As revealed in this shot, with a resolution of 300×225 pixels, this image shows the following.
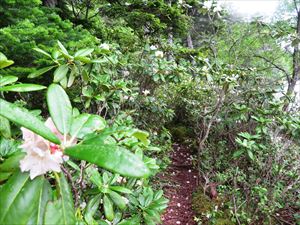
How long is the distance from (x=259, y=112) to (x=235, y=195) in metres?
1.10

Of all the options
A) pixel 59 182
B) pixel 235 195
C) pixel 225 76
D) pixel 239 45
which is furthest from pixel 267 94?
pixel 59 182

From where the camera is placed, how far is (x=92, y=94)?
2.28 metres

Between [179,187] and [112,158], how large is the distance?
2928 mm

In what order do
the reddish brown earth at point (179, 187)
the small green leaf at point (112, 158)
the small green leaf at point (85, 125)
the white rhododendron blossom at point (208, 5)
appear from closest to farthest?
the small green leaf at point (112, 158) → the small green leaf at point (85, 125) → the reddish brown earth at point (179, 187) → the white rhododendron blossom at point (208, 5)

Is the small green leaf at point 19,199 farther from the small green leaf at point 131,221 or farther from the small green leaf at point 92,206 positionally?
the small green leaf at point 131,221

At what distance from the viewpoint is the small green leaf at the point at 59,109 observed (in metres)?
0.83

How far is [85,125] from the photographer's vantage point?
1.02 m

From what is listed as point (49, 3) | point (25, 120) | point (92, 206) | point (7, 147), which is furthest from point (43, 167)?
point (49, 3)

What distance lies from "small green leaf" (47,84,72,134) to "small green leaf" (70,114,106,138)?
0.05 meters

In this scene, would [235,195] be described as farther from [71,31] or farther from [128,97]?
[71,31]

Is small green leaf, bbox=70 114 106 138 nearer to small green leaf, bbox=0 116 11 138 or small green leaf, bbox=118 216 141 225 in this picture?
small green leaf, bbox=0 116 11 138

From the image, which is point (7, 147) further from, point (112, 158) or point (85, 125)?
point (112, 158)

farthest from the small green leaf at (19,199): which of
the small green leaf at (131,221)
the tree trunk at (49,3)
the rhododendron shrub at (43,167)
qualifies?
the tree trunk at (49,3)

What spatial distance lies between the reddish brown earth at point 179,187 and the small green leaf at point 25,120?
238 centimetres
